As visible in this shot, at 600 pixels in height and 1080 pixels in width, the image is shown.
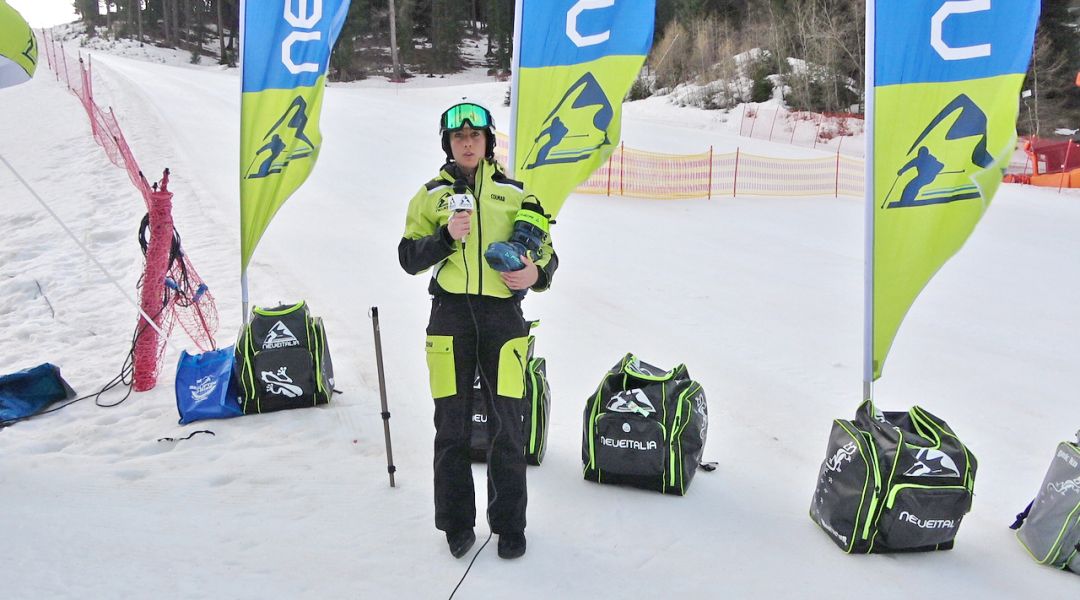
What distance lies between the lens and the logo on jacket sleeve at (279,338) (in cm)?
477

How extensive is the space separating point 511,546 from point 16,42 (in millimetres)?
3761

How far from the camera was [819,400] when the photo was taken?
18.4 ft

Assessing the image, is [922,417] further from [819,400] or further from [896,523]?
[819,400]

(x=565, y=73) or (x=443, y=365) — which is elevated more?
(x=565, y=73)

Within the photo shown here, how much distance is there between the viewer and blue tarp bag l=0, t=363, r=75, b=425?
189 inches

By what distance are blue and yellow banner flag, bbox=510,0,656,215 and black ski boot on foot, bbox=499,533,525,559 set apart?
8.07 feet

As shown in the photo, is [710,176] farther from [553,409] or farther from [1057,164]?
[553,409]

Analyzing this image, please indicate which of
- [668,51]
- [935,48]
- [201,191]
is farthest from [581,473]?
[668,51]

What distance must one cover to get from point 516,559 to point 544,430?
98 cm

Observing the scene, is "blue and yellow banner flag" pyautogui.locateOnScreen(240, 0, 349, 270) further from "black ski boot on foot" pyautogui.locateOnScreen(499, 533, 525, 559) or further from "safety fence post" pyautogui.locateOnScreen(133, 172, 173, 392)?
"black ski boot on foot" pyautogui.locateOnScreen(499, 533, 525, 559)

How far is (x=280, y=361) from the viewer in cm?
479

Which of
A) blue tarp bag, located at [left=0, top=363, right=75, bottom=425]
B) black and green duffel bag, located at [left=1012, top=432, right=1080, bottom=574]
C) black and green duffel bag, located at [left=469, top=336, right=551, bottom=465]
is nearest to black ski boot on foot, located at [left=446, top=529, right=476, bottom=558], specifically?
black and green duffel bag, located at [left=469, top=336, right=551, bottom=465]

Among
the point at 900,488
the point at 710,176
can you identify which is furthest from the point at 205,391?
the point at 710,176

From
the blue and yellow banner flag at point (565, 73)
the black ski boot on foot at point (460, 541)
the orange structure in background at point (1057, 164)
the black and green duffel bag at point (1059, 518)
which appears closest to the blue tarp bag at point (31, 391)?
the black ski boot on foot at point (460, 541)
